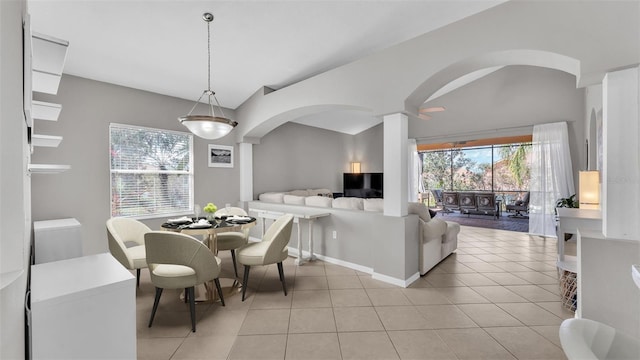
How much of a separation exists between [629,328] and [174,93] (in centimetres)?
610

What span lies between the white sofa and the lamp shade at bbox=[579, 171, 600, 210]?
1.70 m

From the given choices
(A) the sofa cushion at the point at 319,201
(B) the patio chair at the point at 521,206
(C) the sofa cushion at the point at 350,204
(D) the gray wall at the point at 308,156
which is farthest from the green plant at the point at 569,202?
(A) the sofa cushion at the point at 319,201

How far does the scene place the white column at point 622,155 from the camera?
191 cm

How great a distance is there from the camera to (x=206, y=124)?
2.88 m

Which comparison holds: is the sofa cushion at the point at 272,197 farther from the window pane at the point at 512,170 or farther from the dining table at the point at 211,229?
the window pane at the point at 512,170

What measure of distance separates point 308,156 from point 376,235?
407cm

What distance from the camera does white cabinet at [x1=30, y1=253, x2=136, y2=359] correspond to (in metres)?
1.24

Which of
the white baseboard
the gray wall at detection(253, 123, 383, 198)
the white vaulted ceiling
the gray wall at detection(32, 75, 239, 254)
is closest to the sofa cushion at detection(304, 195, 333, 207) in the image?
the white baseboard

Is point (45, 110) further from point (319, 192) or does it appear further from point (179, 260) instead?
point (319, 192)

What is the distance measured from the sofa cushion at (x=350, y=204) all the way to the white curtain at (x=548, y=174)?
176 inches

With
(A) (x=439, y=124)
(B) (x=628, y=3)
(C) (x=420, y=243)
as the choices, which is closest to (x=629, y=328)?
(C) (x=420, y=243)

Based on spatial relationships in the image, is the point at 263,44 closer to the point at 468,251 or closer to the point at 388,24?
the point at 388,24

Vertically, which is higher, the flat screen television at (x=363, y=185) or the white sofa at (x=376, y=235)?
the flat screen television at (x=363, y=185)

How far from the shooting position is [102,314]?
137cm
